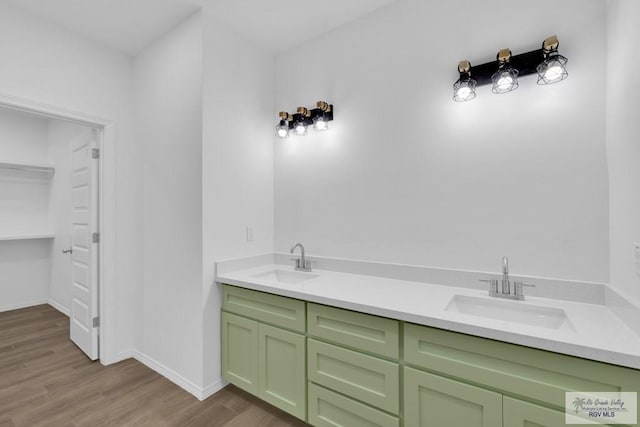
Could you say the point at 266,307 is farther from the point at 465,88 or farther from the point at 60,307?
the point at 60,307

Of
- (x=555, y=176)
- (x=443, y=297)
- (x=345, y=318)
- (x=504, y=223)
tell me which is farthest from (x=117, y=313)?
(x=555, y=176)

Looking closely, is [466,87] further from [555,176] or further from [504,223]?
[504,223]

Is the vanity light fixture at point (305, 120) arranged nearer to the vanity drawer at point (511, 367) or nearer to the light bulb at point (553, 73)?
the light bulb at point (553, 73)

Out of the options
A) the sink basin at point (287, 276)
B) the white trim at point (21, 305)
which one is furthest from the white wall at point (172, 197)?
the white trim at point (21, 305)

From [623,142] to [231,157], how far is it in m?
2.29

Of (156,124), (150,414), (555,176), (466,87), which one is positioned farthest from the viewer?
(156,124)

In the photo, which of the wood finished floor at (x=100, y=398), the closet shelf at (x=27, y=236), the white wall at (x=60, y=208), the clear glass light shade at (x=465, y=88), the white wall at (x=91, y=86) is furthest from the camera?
the white wall at (x=60, y=208)

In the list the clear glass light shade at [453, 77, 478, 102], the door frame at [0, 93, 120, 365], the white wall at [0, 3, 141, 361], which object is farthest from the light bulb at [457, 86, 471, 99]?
the door frame at [0, 93, 120, 365]

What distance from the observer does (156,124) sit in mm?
2488

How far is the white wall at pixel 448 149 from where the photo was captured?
4.99 feet

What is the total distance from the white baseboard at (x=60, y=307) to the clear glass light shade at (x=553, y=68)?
5.38m

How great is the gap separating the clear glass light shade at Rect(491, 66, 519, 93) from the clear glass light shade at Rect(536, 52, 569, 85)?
0.11 meters

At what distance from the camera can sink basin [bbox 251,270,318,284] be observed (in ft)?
7.43

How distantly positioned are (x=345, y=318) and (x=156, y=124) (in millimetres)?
2221
